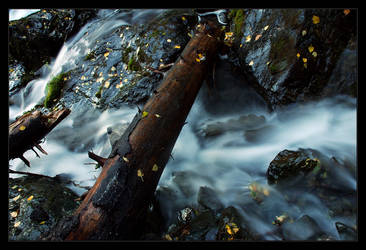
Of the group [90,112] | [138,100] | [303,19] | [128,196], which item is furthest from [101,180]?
[303,19]

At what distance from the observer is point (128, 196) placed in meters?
2.59

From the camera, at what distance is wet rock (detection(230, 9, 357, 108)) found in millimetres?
3846

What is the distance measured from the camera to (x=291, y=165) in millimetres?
3326

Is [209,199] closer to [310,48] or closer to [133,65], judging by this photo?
[310,48]

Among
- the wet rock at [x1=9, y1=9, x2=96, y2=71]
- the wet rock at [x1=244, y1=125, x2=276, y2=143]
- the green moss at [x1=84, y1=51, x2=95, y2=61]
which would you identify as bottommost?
the wet rock at [x1=244, y1=125, x2=276, y2=143]

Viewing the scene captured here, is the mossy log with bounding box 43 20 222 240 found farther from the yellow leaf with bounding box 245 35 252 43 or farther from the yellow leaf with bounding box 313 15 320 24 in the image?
the yellow leaf with bounding box 313 15 320 24

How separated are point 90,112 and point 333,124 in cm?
503

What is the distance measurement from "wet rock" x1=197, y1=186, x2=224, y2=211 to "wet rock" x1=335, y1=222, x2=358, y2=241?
1.55 metres

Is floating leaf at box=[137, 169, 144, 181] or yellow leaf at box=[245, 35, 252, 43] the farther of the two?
yellow leaf at box=[245, 35, 252, 43]

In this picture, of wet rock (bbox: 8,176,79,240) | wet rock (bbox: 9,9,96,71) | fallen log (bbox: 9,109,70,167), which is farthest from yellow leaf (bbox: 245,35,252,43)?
wet rock (bbox: 9,9,96,71)

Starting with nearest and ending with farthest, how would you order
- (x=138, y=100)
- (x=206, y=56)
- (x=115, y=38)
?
(x=206, y=56) → (x=138, y=100) → (x=115, y=38)

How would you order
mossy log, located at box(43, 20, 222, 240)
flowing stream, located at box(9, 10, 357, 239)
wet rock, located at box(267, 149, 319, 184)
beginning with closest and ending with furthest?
mossy log, located at box(43, 20, 222, 240)
wet rock, located at box(267, 149, 319, 184)
flowing stream, located at box(9, 10, 357, 239)

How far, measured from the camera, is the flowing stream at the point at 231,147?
350 centimetres
